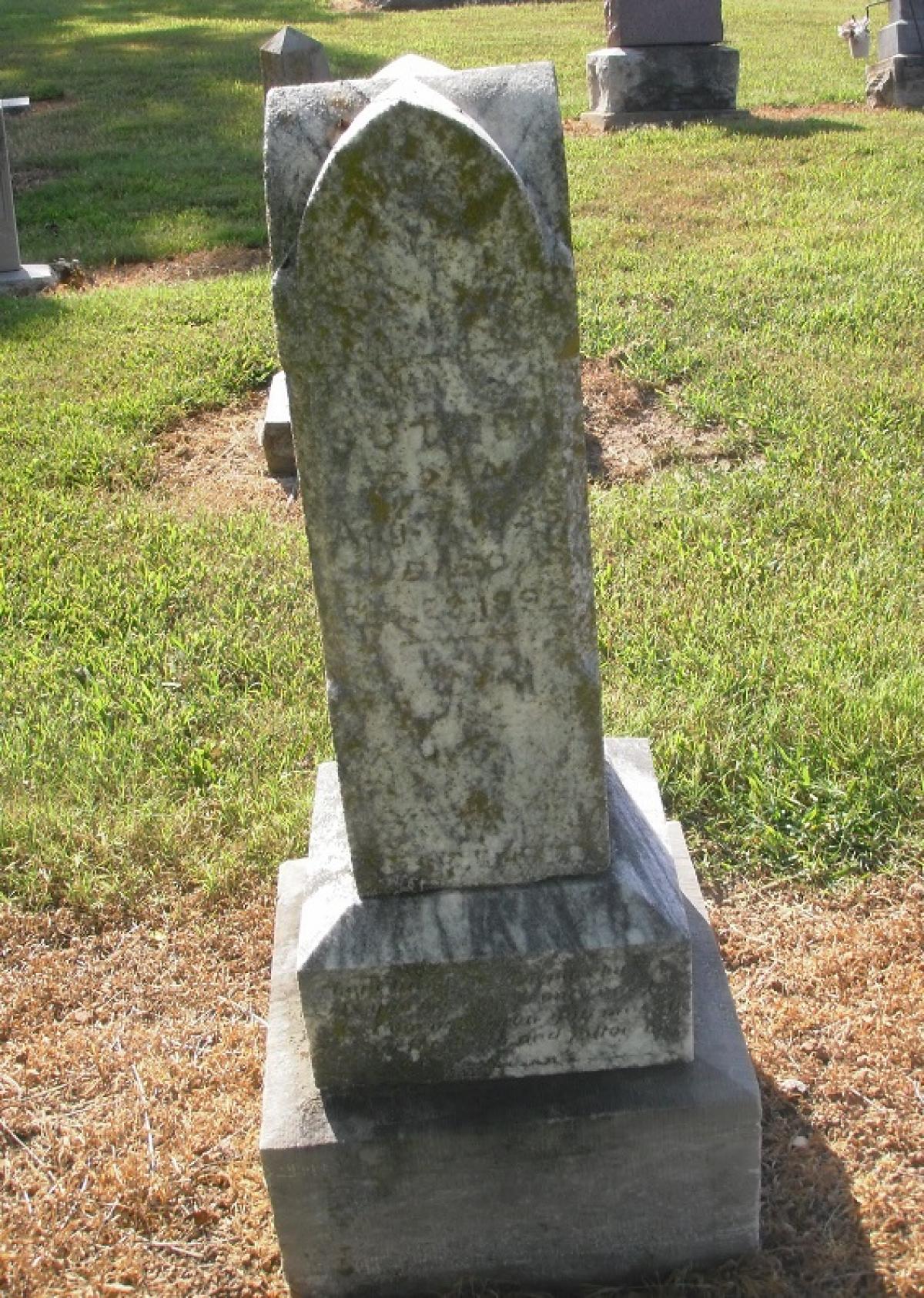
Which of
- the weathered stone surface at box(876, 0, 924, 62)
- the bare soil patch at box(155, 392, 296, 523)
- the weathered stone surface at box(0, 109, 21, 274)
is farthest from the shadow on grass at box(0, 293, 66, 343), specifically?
the weathered stone surface at box(876, 0, 924, 62)

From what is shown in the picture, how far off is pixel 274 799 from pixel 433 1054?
137cm

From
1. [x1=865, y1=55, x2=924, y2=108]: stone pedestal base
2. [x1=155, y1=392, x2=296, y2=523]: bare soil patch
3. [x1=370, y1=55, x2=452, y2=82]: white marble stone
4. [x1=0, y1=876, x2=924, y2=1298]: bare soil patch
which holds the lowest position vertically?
[x1=0, y1=876, x2=924, y2=1298]: bare soil patch

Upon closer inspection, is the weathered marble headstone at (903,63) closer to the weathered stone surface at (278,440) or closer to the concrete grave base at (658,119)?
the concrete grave base at (658,119)

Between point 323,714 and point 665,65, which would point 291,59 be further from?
point 665,65

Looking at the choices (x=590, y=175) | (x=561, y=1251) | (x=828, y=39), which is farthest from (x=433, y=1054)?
(x=828, y=39)

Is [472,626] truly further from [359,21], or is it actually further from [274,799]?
[359,21]

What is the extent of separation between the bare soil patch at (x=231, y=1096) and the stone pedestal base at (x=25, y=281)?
6548 mm

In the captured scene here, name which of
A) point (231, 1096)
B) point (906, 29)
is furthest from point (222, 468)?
point (906, 29)

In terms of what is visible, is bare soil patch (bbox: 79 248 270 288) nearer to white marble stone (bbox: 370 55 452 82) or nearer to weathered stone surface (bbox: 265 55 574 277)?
white marble stone (bbox: 370 55 452 82)

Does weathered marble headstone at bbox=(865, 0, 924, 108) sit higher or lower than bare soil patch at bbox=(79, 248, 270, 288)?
higher

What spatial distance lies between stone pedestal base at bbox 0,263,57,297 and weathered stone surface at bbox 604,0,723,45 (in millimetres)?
5482

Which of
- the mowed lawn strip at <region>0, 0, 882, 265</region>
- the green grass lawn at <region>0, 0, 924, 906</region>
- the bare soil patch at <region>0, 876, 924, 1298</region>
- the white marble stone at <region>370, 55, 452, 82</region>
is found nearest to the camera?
the white marble stone at <region>370, 55, 452, 82</region>

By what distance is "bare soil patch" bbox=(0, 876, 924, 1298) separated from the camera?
2291 millimetres

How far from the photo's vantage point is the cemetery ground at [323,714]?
2.46 metres
